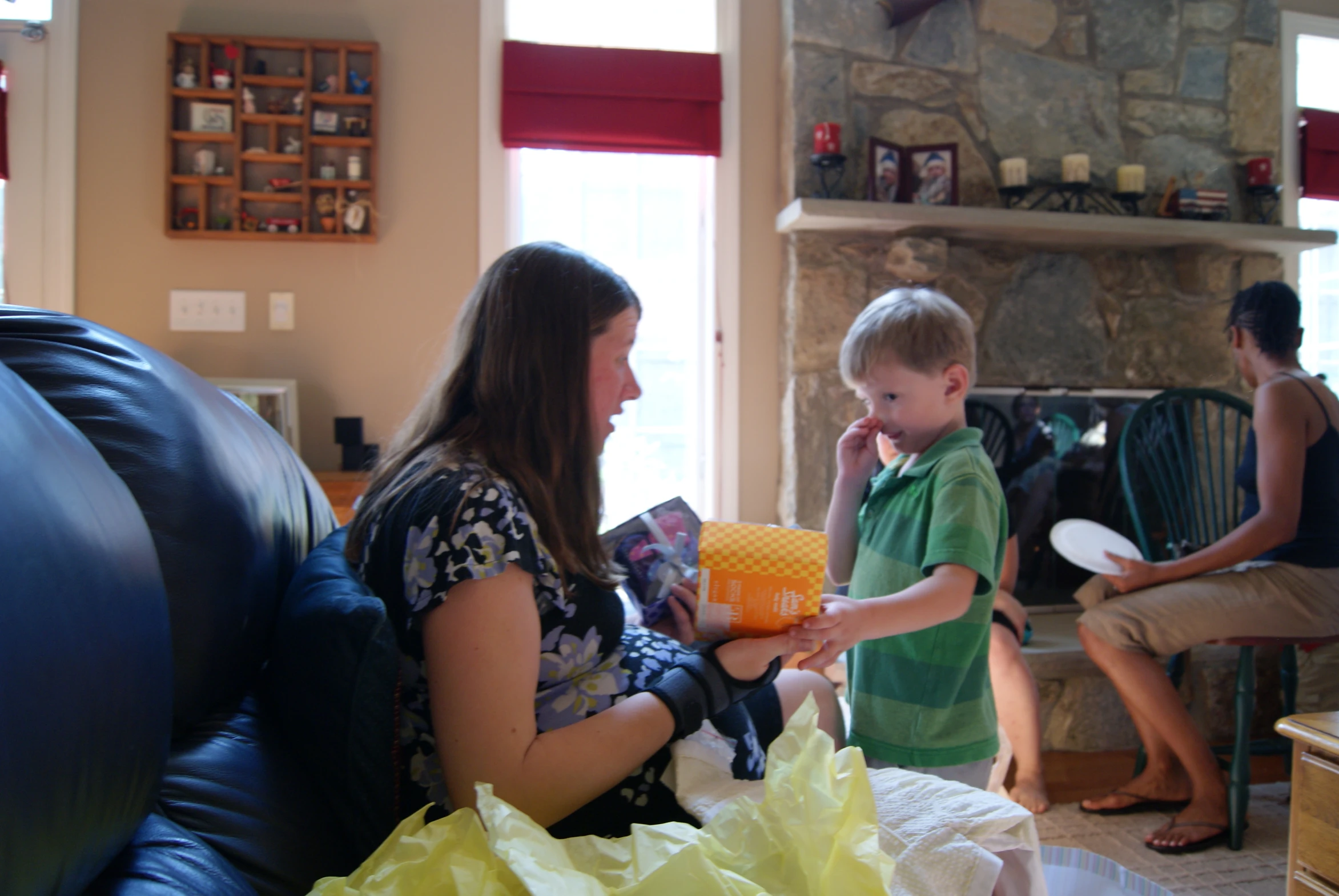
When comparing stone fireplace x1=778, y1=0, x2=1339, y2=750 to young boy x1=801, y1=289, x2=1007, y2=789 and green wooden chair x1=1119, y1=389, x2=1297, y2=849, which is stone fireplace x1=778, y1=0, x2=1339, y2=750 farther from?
young boy x1=801, y1=289, x2=1007, y2=789

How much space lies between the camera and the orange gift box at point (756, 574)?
37.2 inches

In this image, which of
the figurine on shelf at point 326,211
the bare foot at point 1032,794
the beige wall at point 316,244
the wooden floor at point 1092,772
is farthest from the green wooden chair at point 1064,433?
the figurine on shelf at point 326,211

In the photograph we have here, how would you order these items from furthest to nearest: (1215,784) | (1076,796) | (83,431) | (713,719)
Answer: (1076,796), (1215,784), (713,719), (83,431)

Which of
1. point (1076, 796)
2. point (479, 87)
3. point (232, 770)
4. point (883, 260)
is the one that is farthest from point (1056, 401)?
point (232, 770)

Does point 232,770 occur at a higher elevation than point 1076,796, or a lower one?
higher

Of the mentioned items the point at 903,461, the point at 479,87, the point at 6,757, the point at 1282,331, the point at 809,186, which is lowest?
the point at 6,757

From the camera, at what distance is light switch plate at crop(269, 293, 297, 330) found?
2789 millimetres

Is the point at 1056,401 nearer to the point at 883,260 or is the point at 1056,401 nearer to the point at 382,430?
the point at 883,260

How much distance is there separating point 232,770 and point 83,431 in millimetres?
295

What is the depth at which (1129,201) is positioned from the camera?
3029mm

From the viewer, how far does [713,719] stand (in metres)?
1.02

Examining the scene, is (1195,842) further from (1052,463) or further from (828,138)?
(828,138)

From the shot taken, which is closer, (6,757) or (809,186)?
(6,757)

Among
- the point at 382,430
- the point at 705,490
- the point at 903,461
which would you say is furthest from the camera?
the point at 705,490
